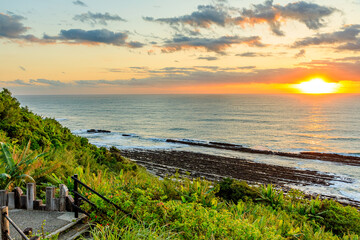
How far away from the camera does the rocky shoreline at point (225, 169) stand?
2944 centimetres

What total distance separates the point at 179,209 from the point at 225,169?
27888 millimetres

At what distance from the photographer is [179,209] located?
247 inches

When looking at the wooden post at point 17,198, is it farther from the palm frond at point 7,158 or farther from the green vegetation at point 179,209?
the palm frond at point 7,158

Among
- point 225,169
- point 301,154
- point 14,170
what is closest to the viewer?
point 14,170

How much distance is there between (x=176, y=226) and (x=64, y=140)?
44.2ft

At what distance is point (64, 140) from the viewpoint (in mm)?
16750

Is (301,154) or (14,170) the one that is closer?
(14,170)

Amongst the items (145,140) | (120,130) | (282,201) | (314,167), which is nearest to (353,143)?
(314,167)

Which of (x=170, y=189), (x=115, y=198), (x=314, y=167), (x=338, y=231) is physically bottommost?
(x=314, y=167)

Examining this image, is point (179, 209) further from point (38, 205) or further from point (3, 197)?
point (3, 197)

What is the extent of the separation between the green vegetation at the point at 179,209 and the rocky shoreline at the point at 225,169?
15.5 m

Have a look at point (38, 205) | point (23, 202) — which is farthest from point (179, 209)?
point (23, 202)

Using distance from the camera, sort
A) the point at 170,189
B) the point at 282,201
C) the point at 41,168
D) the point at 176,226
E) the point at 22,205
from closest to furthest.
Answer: the point at 176,226, the point at 22,205, the point at 41,168, the point at 170,189, the point at 282,201

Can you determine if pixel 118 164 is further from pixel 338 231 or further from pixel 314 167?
pixel 314 167
